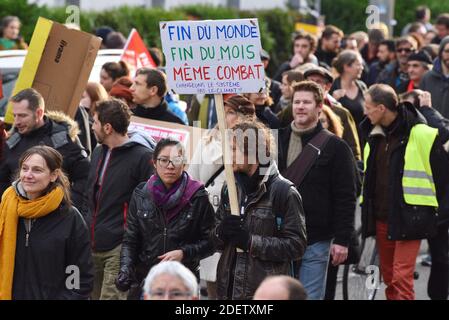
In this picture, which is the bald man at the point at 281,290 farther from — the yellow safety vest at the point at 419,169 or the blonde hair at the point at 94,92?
the blonde hair at the point at 94,92

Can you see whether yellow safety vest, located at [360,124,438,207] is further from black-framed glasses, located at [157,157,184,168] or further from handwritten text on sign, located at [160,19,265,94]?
black-framed glasses, located at [157,157,184,168]

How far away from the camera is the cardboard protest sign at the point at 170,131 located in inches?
400

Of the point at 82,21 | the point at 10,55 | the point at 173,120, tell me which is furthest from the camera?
the point at 82,21

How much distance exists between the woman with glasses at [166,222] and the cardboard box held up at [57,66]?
291 cm

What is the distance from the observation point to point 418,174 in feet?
32.1

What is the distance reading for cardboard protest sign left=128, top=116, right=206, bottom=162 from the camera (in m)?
10.2

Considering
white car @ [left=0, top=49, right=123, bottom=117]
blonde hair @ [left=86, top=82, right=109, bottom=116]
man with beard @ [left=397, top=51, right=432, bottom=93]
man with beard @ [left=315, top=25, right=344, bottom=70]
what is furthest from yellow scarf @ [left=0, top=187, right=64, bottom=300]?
man with beard @ [left=315, top=25, right=344, bottom=70]

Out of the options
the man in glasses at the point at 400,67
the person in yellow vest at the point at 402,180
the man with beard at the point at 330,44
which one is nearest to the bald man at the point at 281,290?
the person in yellow vest at the point at 402,180

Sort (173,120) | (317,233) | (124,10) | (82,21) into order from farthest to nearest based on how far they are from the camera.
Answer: (124,10) → (82,21) → (173,120) → (317,233)

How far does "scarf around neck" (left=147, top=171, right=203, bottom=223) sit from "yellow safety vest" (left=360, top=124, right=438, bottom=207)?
228cm

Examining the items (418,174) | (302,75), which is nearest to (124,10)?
(302,75)

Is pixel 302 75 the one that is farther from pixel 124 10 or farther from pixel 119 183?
pixel 124 10
